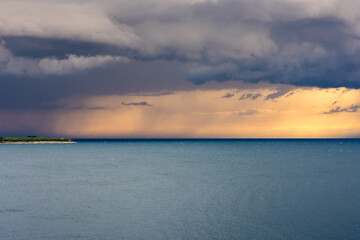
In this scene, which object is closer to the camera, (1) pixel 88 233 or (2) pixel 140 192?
(1) pixel 88 233

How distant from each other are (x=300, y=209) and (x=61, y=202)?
87.9 ft

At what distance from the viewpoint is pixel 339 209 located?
38.2 m

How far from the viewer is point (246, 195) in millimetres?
46594

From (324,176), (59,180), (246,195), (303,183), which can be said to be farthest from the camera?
(324,176)

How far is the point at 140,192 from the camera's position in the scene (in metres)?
48.7

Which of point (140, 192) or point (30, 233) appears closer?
point (30, 233)

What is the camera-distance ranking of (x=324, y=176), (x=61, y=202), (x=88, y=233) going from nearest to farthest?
(x=88, y=233)
(x=61, y=202)
(x=324, y=176)

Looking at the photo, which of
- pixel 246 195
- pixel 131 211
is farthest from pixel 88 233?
pixel 246 195

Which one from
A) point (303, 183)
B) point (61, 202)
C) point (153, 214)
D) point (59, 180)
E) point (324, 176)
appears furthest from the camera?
point (324, 176)

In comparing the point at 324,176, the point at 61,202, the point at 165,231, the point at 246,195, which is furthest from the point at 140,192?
the point at 324,176

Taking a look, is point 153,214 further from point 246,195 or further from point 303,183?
point 303,183

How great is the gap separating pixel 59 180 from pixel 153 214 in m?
31.0

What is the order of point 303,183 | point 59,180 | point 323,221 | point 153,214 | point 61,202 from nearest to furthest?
point 323,221
point 153,214
point 61,202
point 303,183
point 59,180

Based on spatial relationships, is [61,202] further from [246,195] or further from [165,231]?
[246,195]
